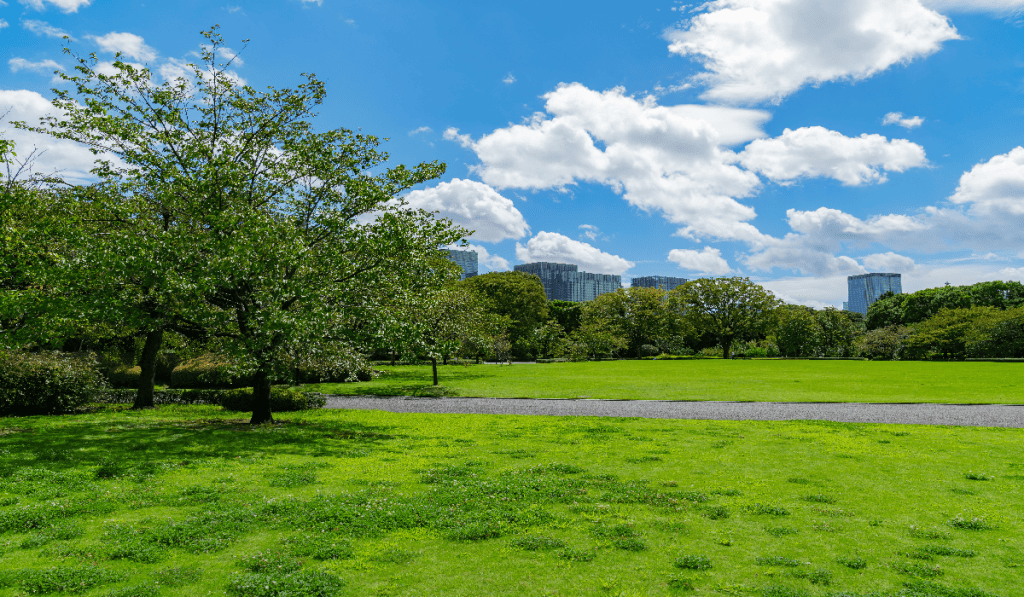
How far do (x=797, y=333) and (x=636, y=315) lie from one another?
26276mm

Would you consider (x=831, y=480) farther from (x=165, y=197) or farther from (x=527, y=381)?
(x=527, y=381)

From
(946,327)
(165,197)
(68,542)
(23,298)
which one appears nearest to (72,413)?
(23,298)

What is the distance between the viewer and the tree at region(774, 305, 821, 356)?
8931 cm

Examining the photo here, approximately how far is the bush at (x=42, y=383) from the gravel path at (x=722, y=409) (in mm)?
10662

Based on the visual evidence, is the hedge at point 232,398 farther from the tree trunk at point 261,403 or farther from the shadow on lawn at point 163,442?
the tree trunk at point 261,403

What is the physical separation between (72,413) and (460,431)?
60.5ft

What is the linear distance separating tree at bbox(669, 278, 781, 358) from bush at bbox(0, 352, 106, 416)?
8339 cm

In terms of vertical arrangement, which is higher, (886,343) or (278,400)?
(278,400)

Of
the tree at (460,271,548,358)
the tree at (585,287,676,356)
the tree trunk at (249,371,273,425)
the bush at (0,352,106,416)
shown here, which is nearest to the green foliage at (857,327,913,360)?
the tree at (585,287,676,356)

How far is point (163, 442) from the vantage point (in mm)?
15836

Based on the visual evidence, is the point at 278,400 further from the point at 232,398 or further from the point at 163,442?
the point at 163,442

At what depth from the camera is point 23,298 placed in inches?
614

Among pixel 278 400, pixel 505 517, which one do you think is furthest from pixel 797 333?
pixel 505 517

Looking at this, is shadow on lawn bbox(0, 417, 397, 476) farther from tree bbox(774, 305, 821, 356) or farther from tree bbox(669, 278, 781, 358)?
tree bbox(774, 305, 821, 356)
